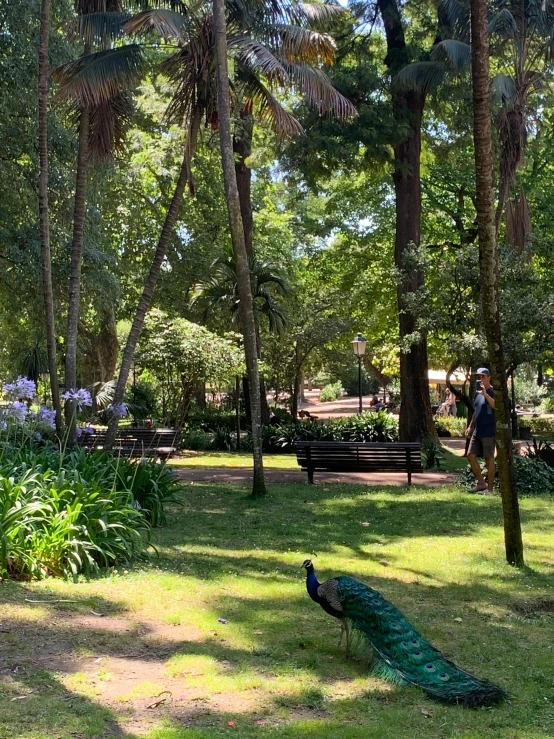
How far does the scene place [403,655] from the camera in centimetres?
447

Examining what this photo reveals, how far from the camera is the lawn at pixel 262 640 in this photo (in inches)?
155

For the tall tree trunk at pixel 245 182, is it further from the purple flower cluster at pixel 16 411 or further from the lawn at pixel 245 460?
the purple flower cluster at pixel 16 411

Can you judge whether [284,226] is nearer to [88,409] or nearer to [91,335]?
[91,335]

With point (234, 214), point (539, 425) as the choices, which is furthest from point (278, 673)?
point (539, 425)

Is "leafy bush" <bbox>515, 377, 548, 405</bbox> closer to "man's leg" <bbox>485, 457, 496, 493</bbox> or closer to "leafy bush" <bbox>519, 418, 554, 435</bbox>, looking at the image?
"leafy bush" <bbox>519, 418, 554, 435</bbox>

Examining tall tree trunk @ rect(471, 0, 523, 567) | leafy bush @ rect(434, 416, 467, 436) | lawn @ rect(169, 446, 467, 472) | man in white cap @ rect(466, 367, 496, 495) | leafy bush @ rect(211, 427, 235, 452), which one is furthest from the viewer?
leafy bush @ rect(434, 416, 467, 436)

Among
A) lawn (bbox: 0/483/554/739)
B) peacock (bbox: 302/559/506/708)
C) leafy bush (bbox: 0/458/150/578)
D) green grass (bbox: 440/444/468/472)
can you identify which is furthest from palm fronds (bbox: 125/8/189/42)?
→ green grass (bbox: 440/444/468/472)

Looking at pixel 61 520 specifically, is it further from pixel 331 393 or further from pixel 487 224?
pixel 331 393

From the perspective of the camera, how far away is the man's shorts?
1174cm

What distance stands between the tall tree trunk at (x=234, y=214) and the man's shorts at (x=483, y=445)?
3.18m

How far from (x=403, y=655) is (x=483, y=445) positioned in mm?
7764

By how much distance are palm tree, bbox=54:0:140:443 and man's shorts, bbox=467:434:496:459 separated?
576 cm

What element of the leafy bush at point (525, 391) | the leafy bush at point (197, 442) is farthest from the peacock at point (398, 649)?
the leafy bush at point (525, 391)

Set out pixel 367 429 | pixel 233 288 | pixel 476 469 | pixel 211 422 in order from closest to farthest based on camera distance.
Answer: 1. pixel 476 469
2. pixel 367 429
3. pixel 233 288
4. pixel 211 422
